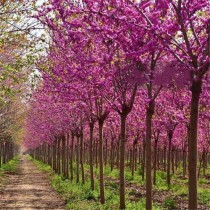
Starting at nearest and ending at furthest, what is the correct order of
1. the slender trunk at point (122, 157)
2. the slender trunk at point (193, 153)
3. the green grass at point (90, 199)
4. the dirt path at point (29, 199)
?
the slender trunk at point (193, 153), the slender trunk at point (122, 157), the green grass at point (90, 199), the dirt path at point (29, 199)

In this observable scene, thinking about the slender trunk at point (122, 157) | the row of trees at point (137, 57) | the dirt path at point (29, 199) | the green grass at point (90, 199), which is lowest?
the dirt path at point (29, 199)

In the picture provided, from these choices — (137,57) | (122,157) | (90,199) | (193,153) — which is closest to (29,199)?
(90,199)

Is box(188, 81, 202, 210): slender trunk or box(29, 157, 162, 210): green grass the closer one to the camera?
box(188, 81, 202, 210): slender trunk

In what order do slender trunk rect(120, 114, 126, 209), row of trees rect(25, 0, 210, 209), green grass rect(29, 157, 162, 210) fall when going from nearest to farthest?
row of trees rect(25, 0, 210, 209), slender trunk rect(120, 114, 126, 209), green grass rect(29, 157, 162, 210)

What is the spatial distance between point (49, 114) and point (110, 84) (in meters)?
13.6

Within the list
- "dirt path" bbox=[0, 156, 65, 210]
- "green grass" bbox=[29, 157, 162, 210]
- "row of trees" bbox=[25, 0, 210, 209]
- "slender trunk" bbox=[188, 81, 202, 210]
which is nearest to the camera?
"row of trees" bbox=[25, 0, 210, 209]

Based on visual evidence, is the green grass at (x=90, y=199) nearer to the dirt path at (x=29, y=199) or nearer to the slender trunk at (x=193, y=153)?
the dirt path at (x=29, y=199)

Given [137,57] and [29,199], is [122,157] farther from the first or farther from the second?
[29,199]

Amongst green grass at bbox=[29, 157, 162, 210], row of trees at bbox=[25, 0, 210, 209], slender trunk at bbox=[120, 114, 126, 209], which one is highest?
row of trees at bbox=[25, 0, 210, 209]

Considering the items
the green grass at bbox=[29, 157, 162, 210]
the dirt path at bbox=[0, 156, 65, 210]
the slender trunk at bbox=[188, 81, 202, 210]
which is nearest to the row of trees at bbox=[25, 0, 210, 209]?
the slender trunk at bbox=[188, 81, 202, 210]

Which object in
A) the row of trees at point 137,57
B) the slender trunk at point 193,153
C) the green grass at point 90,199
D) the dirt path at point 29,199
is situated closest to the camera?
the row of trees at point 137,57

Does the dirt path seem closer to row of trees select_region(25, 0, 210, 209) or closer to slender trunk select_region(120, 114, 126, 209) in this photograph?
row of trees select_region(25, 0, 210, 209)

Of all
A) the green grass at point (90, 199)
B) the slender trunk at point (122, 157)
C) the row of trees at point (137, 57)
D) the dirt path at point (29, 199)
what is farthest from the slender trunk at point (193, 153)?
the dirt path at point (29, 199)

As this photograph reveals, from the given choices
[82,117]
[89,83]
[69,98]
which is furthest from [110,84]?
[82,117]
